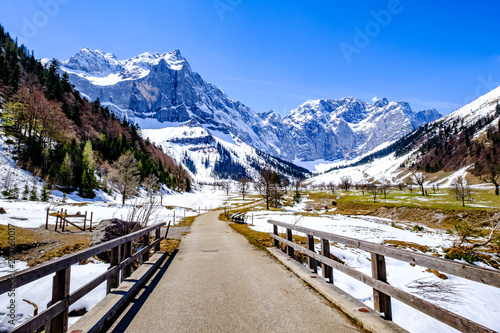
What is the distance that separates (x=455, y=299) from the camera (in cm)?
921

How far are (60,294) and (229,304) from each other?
319cm

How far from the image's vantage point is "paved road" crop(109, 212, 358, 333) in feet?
14.6

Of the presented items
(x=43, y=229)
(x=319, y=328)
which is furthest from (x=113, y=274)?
(x=43, y=229)

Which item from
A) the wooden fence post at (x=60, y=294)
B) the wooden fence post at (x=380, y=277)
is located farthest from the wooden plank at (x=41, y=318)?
the wooden fence post at (x=380, y=277)

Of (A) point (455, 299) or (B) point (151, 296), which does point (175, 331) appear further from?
(A) point (455, 299)

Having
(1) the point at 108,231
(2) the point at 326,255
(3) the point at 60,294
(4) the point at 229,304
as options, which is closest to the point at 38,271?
(3) the point at 60,294

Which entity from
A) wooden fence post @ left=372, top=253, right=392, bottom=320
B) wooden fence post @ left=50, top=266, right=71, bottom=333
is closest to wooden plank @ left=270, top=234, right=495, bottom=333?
wooden fence post @ left=372, top=253, right=392, bottom=320

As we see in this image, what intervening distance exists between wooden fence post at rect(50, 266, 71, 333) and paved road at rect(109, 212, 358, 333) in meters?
0.83

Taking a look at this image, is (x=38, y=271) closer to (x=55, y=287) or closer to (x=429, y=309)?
(x=55, y=287)

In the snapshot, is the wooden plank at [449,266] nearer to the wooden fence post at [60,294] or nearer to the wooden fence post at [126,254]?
the wooden fence post at [60,294]

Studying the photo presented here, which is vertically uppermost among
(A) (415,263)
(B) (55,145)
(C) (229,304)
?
(B) (55,145)

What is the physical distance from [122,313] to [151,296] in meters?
1.05

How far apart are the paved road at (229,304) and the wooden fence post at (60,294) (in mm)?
830

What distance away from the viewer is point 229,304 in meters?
5.48
